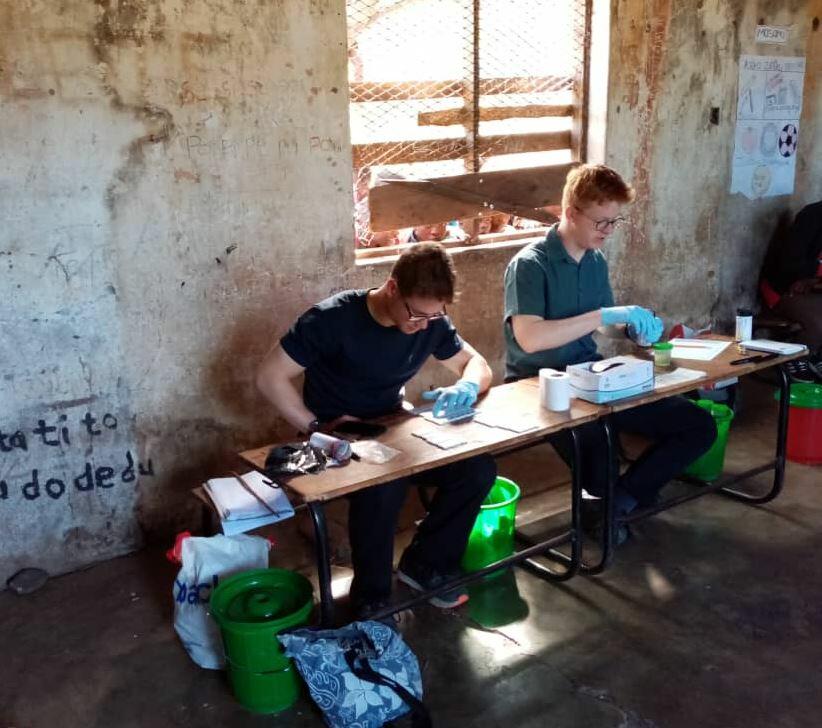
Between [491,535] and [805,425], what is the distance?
1.84m

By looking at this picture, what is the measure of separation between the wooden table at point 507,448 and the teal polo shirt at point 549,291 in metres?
0.19

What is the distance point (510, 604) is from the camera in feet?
8.96

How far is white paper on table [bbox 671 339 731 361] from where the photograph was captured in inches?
119

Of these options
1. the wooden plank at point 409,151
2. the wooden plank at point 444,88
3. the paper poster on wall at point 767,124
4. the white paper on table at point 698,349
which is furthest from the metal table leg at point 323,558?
the paper poster on wall at point 767,124

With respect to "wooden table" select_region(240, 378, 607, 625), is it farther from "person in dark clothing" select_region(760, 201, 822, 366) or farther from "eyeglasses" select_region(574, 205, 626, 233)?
"person in dark clothing" select_region(760, 201, 822, 366)

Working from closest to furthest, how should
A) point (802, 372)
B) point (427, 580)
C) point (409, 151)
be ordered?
point (427, 580)
point (409, 151)
point (802, 372)

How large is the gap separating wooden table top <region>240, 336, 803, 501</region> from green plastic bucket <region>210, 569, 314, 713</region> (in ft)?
1.22

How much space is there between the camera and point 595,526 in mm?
3182

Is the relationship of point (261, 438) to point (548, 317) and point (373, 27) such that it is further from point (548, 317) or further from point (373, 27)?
point (373, 27)

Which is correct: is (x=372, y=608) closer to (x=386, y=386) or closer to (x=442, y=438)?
(x=442, y=438)

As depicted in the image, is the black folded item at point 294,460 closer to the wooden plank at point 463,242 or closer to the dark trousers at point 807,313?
the wooden plank at point 463,242

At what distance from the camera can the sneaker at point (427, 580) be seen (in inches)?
104

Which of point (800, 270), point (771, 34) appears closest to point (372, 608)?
point (800, 270)

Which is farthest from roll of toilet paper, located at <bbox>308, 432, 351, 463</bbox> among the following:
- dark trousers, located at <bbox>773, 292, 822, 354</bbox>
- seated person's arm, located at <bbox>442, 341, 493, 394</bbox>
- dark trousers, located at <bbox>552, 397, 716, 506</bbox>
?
dark trousers, located at <bbox>773, 292, 822, 354</bbox>
